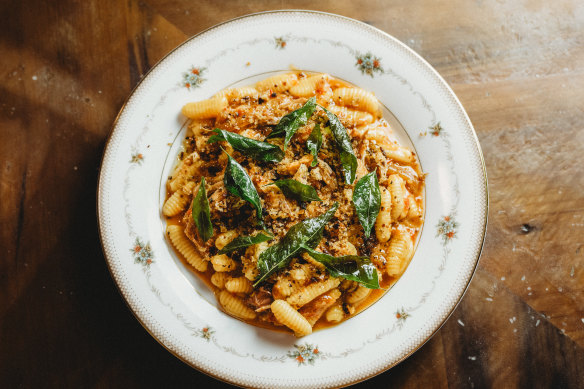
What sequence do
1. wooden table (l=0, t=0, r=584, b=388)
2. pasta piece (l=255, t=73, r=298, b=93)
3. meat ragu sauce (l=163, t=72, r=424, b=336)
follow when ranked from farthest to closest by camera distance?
wooden table (l=0, t=0, r=584, b=388) → pasta piece (l=255, t=73, r=298, b=93) → meat ragu sauce (l=163, t=72, r=424, b=336)

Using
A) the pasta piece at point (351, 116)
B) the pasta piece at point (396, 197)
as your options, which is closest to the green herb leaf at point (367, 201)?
the pasta piece at point (396, 197)

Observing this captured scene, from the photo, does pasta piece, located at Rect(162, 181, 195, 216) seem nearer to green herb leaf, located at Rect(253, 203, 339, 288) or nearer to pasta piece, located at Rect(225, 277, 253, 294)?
pasta piece, located at Rect(225, 277, 253, 294)

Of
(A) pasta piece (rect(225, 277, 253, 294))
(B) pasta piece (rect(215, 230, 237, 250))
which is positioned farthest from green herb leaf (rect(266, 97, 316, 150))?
(A) pasta piece (rect(225, 277, 253, 294))

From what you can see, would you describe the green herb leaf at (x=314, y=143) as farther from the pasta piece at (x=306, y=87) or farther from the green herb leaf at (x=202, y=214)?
the green herb leaf at (x=202, y=214)

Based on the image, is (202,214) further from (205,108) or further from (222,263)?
(205,108)

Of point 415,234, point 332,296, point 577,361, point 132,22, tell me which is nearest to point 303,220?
point 332,296

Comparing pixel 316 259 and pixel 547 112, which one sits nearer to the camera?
Answer: pixel 316 259

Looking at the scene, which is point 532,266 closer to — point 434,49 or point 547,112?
point 547,112
